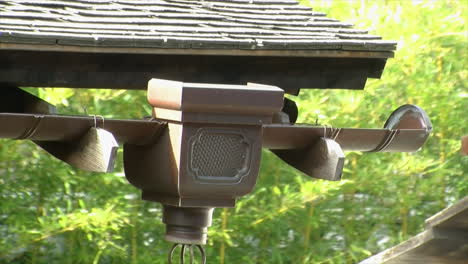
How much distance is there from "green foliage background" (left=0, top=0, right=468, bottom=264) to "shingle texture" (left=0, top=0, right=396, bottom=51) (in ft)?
Result: 5.16

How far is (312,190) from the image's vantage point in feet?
18.2

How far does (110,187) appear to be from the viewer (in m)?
5.60

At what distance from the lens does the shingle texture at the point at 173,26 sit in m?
3.31

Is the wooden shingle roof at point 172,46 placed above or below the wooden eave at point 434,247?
above

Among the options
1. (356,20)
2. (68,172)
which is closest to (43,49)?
(68,172)

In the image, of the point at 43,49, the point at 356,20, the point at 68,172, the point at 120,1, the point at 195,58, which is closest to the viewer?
the point at 43,49

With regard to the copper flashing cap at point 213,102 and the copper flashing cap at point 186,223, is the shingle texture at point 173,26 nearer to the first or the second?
the copper flashing cap at point 213,102

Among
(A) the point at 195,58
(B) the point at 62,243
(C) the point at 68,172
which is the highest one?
(A) the point at 195,58

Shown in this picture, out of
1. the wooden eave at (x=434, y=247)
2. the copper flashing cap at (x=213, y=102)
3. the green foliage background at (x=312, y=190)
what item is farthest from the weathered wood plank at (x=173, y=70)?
the green foliage background at (x=312, y=190)

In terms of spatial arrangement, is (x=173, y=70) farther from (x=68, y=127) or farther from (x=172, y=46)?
(x=68, y=127)

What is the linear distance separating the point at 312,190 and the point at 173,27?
6.99 feet

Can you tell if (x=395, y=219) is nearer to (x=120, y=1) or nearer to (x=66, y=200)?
(x=66, y=200)

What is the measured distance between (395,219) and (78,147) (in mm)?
3161

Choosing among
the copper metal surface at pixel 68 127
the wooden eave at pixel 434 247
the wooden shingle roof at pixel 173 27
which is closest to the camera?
the copper metal surface at pixel 68 127
